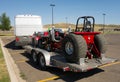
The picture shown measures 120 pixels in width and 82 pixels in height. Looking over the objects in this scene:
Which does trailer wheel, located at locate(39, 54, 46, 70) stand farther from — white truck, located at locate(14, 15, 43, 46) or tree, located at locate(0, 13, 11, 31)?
tree, located at locate(0, 13, 11, 31)

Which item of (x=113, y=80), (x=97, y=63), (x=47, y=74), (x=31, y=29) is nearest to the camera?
(x=113, y=80)

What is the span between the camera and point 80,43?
7820 mm

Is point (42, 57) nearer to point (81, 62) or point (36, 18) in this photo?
point (81, 62)

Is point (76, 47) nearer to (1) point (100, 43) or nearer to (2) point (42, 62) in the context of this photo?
(1) point (100, 43)

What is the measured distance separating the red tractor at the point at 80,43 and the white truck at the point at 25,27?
23.4 ft

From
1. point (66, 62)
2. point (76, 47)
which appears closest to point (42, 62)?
point (66, 62)

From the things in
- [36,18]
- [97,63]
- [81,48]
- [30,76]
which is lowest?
[30,76]

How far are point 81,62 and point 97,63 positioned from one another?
2.70 feet

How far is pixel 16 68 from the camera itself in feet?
33.6

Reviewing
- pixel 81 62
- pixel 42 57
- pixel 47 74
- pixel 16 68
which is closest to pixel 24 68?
pixel 16 68

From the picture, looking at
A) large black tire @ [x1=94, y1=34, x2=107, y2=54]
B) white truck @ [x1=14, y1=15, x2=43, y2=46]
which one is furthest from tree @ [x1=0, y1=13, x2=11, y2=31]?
large black tire @ [x1=94, y1=34, x2=107, y2=54]

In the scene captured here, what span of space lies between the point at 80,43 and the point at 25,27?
1163 centimetres

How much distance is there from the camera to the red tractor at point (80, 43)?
7.86 m

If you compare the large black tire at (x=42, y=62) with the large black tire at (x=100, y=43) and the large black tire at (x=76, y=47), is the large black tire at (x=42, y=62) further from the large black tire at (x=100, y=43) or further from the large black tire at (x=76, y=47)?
the large black tire at (x=100, y=43)
